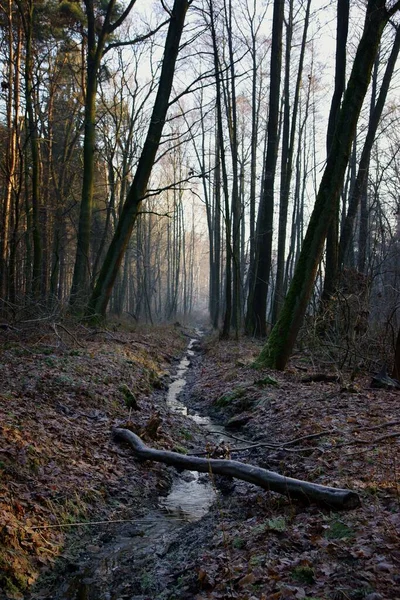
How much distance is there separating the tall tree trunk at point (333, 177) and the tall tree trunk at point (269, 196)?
7.04m

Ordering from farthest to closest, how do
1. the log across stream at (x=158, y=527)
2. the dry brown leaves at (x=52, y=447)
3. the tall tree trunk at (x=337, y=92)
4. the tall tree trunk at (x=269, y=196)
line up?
the tall tree trunk at (x=269, y=196) → the tall tree trunk at (x=337, y=92) → the dry brown leaves at (x=52, y=447) → the log across stream at (x=158, y=527)

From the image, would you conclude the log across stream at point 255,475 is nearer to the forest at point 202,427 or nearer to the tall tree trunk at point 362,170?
the forest at point 202,427

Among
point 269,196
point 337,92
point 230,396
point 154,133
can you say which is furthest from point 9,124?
point 230,396

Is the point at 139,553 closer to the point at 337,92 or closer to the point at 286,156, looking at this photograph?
the point at 337,92

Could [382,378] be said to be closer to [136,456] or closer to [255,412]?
[255,412]

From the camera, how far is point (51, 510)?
4.71 m

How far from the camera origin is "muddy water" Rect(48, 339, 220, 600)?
389 centimetres

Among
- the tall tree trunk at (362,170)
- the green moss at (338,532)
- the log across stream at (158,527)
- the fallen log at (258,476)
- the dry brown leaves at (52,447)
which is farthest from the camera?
the tall tree trunk at (362,170)

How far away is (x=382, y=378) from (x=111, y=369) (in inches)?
215

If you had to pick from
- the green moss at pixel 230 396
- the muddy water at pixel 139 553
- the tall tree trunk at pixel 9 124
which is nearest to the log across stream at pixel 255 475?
the muddy water at pixel 139 553

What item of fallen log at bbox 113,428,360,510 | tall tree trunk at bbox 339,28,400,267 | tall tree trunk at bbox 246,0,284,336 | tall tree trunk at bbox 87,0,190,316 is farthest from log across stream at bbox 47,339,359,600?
tall tree trunk at bbox 246,0,284,336

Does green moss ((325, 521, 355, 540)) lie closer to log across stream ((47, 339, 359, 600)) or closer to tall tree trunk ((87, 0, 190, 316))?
log across stream ((47, 339, 359, 600))

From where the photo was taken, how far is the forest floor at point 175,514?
3631mm

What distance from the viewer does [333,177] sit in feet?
33.1
